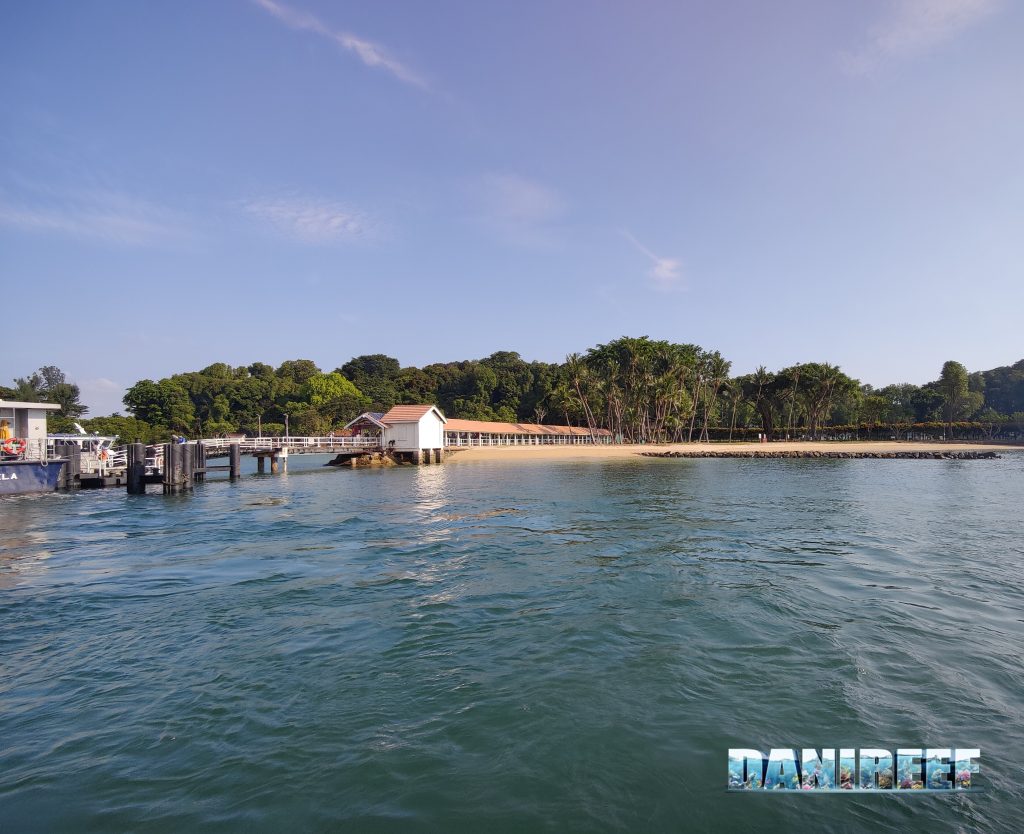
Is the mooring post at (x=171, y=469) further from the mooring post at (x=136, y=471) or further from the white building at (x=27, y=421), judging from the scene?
the white building at (x=27, y=421)

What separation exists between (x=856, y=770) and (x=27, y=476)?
34532 mm

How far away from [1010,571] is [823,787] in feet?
31.8

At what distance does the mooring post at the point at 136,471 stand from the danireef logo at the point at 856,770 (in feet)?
105

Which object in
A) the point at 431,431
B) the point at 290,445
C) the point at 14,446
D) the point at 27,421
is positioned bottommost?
the point at 290,445

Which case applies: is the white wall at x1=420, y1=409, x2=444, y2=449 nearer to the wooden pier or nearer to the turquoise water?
the wooden pier

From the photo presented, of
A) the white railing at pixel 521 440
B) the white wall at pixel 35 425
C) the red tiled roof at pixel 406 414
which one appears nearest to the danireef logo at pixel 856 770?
the white wall at pixel 35 425

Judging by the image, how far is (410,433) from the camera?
5331 cm

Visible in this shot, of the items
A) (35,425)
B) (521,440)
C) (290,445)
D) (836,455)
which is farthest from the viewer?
(521,440)

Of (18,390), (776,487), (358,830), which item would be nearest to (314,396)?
(18,390)

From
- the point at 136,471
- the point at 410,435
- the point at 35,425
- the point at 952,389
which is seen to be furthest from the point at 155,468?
the point at 952,389

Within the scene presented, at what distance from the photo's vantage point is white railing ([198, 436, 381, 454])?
44875 mm

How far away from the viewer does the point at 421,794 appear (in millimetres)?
4246

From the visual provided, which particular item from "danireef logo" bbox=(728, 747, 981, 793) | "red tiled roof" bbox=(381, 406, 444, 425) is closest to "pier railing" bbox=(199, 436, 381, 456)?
"red tiled roof" bbox=(381, 406, 444, 425)

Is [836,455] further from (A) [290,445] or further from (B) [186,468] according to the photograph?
(B) [186,468]
